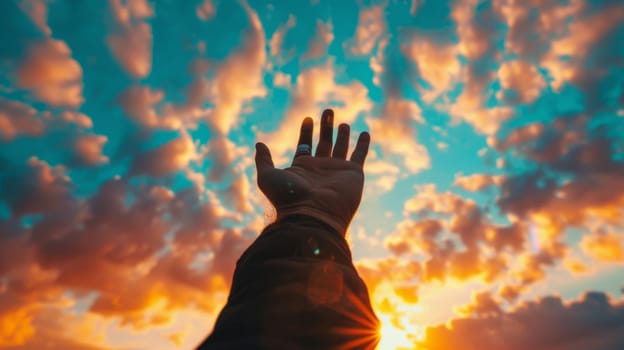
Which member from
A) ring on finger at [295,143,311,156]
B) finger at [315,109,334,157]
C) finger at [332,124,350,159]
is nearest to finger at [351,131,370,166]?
finger at [332,124,350,159]

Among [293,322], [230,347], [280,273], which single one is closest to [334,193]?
[280,273]

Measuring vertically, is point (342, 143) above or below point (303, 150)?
above

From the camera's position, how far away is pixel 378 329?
2.89m

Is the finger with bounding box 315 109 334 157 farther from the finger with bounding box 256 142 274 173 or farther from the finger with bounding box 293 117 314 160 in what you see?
the finger with bounding box 256 142 274 173

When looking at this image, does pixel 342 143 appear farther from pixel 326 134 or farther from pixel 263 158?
pixel 263 158

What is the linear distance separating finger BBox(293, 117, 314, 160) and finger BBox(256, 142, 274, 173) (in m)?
0.79

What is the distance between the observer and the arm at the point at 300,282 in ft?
7.31

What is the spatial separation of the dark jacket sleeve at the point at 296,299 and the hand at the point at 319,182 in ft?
1.78

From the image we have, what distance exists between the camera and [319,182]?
455 centimetres

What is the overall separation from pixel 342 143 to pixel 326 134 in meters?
0.37

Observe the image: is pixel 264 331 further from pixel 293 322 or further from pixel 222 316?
pixel 222 316

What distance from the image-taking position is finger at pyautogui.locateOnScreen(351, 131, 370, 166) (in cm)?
541

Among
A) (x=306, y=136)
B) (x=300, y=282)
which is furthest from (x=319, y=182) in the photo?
(x=300, y=282)

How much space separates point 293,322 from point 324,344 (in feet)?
0.89
